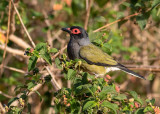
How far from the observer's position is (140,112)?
275cm

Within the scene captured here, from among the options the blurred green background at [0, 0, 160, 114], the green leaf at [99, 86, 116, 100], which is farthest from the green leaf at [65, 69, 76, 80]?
the blurred green background at [0, 0, 160, 114]

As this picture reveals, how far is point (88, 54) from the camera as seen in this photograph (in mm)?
4176

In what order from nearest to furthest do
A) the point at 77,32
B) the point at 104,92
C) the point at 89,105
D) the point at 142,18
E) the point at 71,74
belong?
the point at 89,105
the point at 104,92
the point at 71,74
the point at 142,18
the point at 77,32

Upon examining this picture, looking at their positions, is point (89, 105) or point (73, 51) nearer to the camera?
point (89, 105)

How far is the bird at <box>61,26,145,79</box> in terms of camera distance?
13.6 ft

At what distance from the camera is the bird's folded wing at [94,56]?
4160mm

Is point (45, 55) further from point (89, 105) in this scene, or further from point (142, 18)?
point (142, 18)

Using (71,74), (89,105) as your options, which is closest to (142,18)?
(71,74)

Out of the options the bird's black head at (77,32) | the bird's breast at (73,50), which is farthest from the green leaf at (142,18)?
the bird's breast at (73,50)

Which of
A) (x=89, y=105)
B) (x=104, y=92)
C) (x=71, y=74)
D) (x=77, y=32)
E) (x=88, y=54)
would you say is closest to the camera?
(x=89, y=105)

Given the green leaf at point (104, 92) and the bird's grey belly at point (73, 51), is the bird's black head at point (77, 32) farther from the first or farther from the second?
the green leaf at point (104, 92)

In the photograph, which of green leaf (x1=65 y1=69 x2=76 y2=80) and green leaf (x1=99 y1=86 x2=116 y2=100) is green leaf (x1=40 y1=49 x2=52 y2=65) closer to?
green leaf (x1=65 y1=69 x2=76 y2=80)

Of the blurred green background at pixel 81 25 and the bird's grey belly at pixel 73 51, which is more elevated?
the blurred green background at pixel 81 25

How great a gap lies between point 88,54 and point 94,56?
4.6 inches
